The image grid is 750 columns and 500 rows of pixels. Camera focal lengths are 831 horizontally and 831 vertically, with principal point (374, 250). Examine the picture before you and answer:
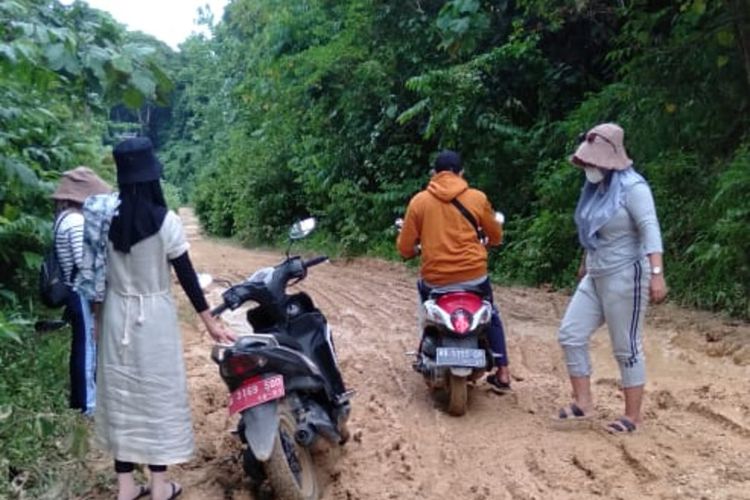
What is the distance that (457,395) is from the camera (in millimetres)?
5457

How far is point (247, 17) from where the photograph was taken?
2470 centimetres

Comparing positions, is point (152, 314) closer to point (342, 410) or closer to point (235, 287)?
point (235, 287)

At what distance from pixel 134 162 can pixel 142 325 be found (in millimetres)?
775

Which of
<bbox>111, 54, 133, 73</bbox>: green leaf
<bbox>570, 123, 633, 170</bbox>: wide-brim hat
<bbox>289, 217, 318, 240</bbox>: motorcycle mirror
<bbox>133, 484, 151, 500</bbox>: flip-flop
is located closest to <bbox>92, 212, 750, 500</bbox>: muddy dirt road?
<bbox>133, 484, 151, 500</bbox>: flip-flop

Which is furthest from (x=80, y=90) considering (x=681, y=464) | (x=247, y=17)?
(x=247, y=17)

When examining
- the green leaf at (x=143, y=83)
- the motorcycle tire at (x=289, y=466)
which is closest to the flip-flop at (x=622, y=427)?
the motorcycle tire at (x=289, y=466)

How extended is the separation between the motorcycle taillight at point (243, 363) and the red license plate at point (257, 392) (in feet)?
0.20

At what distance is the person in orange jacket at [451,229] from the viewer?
226 inches

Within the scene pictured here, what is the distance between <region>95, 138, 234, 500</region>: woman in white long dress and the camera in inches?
155

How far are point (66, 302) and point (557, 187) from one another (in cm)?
751

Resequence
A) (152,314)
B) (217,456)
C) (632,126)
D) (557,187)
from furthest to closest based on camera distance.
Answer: (557,187)
(632,126)
(217,456)
(152,314)

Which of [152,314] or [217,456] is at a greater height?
[152,314]

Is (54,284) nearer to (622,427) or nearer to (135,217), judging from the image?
(135,217)

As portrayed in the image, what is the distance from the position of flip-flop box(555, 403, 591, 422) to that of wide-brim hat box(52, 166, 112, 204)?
3.30 m
